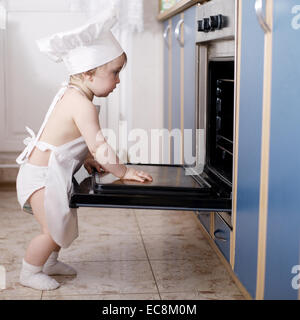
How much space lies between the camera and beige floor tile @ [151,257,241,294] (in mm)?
1622

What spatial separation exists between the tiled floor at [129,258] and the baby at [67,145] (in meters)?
0.13

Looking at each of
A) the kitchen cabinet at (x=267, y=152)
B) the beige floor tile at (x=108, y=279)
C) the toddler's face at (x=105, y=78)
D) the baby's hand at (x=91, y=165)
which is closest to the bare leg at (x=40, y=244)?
the beige floor tile at (x=108, y=279)

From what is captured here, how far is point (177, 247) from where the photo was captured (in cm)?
201

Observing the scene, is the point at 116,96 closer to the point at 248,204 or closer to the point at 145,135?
the point at 145,135

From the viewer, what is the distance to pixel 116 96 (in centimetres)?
304

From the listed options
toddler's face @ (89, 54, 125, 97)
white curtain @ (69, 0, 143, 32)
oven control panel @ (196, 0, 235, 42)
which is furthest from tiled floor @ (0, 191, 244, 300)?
white curtain @ (69, 0, 143, 32)

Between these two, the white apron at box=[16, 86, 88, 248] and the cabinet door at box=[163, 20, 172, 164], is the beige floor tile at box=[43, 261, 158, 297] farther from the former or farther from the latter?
the cabinet door at box=[163, 20, 172, 164]

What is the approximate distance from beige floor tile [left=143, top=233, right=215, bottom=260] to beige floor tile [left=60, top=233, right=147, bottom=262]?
0.04 meters

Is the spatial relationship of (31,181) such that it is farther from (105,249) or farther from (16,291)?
(105,249)

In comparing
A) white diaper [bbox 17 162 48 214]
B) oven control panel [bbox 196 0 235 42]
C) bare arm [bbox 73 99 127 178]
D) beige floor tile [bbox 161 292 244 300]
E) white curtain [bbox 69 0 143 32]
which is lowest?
beige floor tile [bbox 161 292 244 300]

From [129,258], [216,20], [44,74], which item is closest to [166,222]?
[129,258]

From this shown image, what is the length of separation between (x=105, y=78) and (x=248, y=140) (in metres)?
0.51

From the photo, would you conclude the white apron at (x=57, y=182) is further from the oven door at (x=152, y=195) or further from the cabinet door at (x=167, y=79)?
the cabinet door at (x=167, y=79)

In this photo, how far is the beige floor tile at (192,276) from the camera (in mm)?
1622
